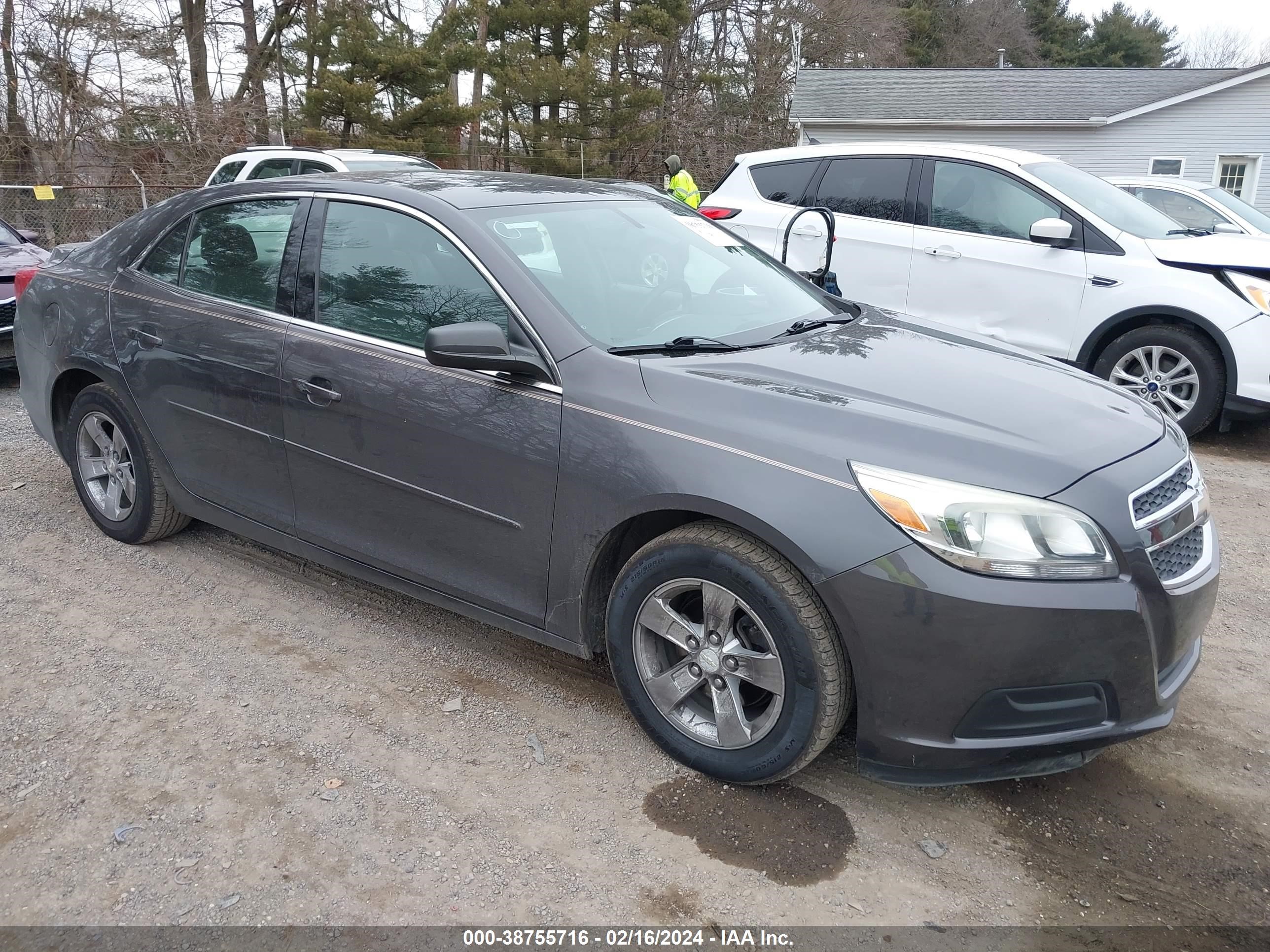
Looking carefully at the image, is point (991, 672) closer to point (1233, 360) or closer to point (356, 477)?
point (356, 477)

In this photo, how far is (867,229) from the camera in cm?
759

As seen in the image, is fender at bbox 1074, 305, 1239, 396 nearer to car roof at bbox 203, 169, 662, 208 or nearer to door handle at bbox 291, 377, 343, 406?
car roof at bbox 203, 169, 662, 208

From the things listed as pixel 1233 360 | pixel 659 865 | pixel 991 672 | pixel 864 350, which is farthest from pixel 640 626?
pixel 1233 360

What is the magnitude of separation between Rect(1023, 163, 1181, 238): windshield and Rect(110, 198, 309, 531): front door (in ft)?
17.8

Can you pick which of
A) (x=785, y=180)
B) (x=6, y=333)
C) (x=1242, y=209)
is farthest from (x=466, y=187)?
(x=1242, y=209)

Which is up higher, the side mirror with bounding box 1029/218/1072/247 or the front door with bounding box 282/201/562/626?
the side mirror with bounding box 1029/218/1072/247

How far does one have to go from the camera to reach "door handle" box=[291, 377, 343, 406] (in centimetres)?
346

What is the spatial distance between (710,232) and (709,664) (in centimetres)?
202

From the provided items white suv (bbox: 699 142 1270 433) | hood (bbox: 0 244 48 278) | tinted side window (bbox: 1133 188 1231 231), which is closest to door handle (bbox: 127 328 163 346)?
white suv (bbox: 699 142 1270 433)

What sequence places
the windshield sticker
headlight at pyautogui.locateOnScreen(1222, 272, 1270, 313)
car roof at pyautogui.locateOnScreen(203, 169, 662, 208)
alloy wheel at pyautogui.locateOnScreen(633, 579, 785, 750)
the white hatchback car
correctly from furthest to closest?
1. the white hatchback car
2. headlight at pyautogui.locateOnScreen(1222, 272, 1270, 313)
3. the windshield sticker
4. car roof at pyautogui.locateOnScreen(203, 169, 662, 208)
5. alloy wheel at pyautogui.locateOnScreen(633, 579, 785, 750)

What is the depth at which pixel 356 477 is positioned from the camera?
348 cm

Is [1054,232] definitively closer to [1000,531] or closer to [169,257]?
[1000,531]

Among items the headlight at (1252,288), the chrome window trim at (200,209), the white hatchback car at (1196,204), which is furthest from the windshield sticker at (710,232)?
the white hatchback car at (1196,204)

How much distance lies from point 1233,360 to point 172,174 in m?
18.9
